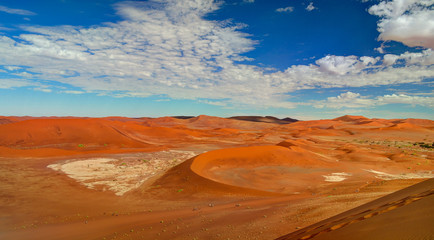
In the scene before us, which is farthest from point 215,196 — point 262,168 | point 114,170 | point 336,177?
point 114,170

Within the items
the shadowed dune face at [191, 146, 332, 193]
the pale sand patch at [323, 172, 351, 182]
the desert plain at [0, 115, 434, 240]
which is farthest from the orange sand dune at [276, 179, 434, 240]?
the pale sand patch at [323, 172, 351, 182]

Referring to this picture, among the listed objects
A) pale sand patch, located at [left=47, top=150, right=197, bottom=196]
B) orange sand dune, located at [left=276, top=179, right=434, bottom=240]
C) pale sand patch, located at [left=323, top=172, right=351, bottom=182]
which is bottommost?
pale sand patch, located at [left=47, top=150, right=197, bottom=196]

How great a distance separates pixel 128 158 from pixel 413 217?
21.2 meters

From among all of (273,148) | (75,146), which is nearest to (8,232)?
(273,148)

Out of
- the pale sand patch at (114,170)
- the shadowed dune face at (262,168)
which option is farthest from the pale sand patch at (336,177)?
the pale sand patch at (114,170)

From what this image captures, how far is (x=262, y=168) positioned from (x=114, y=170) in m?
9.97

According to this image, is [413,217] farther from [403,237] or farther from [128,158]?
[128,158]

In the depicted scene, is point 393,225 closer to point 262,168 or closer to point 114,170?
point 262,168

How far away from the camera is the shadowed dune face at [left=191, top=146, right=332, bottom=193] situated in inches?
552

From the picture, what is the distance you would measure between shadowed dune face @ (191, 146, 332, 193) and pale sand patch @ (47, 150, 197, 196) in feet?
11.3

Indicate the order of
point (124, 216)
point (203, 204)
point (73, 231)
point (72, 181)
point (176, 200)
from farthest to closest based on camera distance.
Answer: point (72, 181)
point (176, 200)
point (203, 204)
point (124, 216)
point (73, 231)

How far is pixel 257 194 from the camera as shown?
11.4 metres

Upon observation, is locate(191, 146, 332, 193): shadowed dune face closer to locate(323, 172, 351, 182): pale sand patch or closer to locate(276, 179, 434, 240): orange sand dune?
locate(323, 172, 351, 182): pale sand patch

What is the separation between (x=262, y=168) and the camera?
17.5 m
